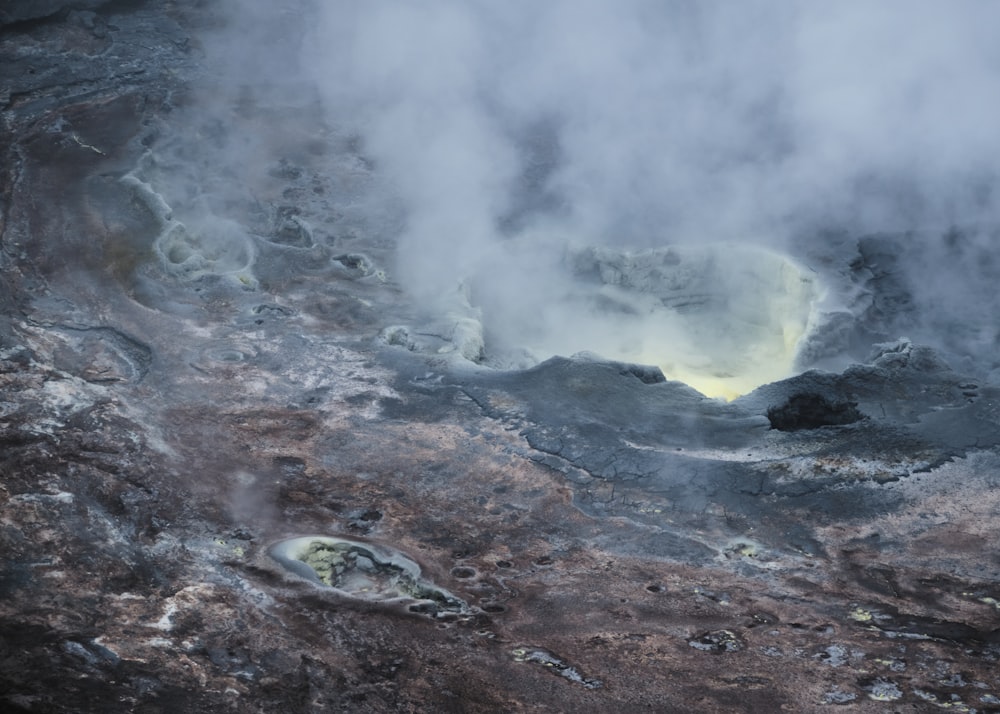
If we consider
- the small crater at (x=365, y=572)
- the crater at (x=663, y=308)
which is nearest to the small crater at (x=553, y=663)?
the small crater at (x=365, y=572)

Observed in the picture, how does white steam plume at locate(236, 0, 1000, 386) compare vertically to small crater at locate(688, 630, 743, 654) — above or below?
above

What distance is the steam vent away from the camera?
337cm

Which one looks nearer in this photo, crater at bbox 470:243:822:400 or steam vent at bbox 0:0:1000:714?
steam vent at bbox 0:0:1000:714

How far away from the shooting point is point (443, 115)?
27.6 feet

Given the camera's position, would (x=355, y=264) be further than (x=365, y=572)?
Yes

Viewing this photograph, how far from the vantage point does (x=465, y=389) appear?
5207 millimetres

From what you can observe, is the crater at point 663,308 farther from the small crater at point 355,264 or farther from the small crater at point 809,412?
the small crater at point 809,412

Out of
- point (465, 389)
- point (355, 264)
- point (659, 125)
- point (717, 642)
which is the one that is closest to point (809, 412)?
point (465, 389)

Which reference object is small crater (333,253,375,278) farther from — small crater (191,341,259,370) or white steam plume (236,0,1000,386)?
small crater (191,341,259,370)

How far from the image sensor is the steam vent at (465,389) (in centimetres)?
337

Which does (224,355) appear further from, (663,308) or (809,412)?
(663,308)

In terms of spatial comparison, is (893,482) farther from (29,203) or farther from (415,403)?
(29,203)

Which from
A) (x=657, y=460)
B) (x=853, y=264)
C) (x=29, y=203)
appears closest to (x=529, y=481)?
(x=657, y=460)

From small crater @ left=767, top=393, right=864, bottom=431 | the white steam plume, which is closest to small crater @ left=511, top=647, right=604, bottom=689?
small crater @ left=767, top=393, right=864, bottom=431
